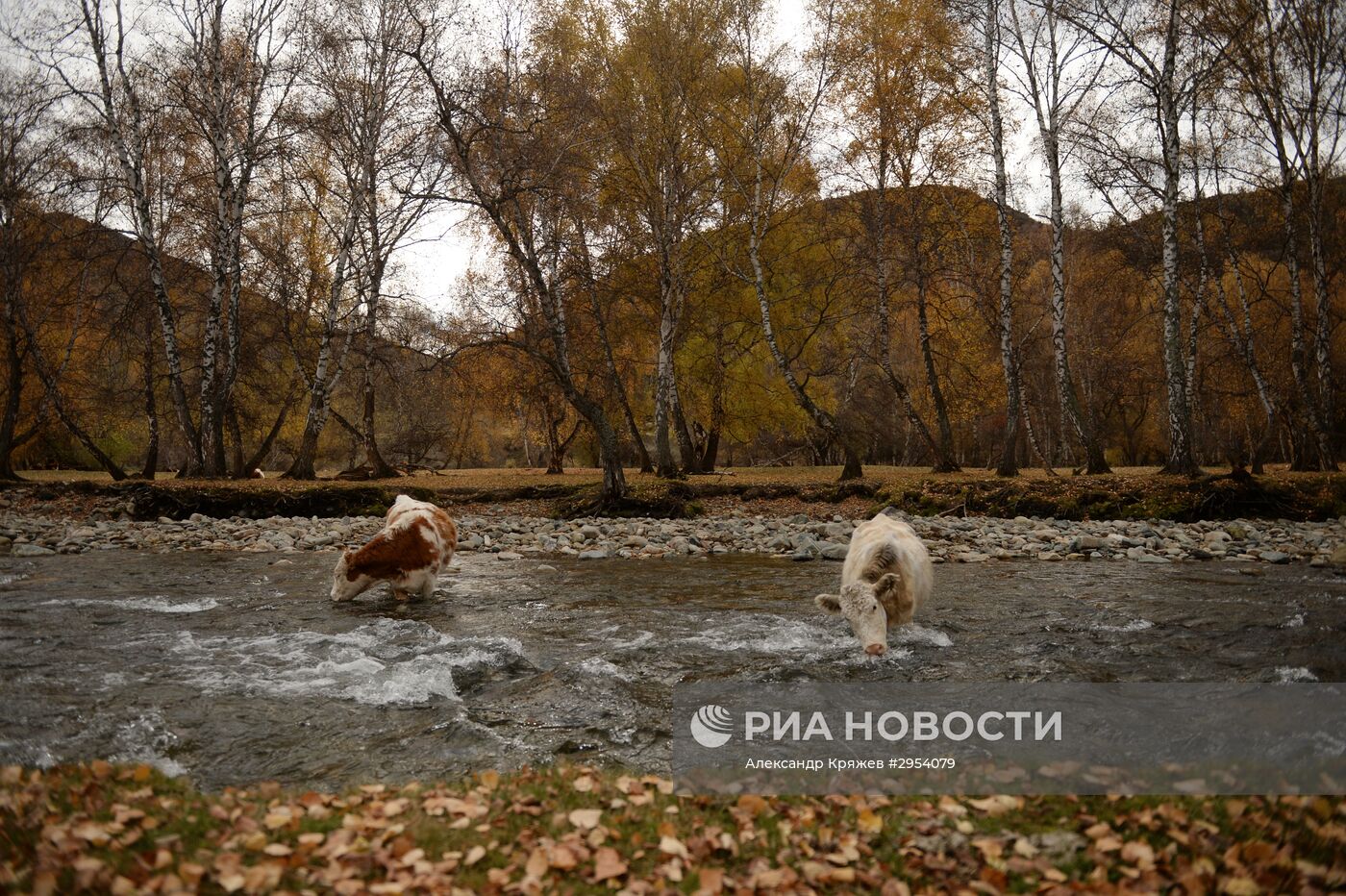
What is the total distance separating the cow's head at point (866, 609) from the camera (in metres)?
6.32

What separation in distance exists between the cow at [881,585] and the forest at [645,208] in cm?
1126

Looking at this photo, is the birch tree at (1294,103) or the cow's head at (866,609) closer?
the cow's head at (866,609)

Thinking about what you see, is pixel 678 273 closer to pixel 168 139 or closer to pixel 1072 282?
pixel 168 139

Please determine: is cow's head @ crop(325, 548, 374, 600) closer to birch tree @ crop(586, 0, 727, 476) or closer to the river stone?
the river stone

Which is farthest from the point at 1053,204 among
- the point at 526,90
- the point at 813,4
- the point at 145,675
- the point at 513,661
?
the point at 145,675

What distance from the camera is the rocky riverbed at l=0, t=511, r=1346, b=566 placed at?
42.0 ft

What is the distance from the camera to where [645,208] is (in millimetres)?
26297

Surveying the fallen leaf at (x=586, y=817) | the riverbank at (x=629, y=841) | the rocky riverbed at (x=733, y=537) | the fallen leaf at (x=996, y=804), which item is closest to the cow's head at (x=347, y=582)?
the rocky riverbed at (x=733, y=537)

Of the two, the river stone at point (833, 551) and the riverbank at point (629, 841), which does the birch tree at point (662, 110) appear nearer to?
the river stone at point (833, 551)

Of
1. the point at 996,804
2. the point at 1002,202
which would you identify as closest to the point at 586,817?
the point at 996,804

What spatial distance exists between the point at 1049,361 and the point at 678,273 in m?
30.4

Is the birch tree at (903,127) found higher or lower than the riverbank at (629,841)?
higher

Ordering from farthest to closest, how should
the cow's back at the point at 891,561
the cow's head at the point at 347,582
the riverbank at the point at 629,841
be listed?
the cow's head at the point at 347,582, the cow's back at the point at 891,561, the riverbank at the point at 629,841

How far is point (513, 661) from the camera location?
6992mm
